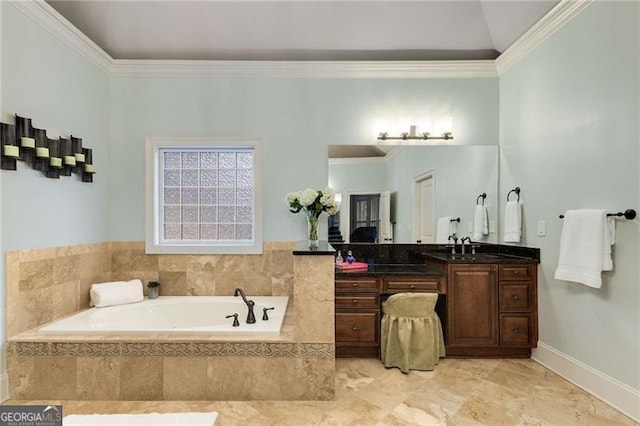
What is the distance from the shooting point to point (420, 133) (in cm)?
348

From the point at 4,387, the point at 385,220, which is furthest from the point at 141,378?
the point at 385,220

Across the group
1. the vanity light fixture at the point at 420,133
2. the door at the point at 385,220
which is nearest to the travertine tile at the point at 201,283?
the door at the point at 385,220

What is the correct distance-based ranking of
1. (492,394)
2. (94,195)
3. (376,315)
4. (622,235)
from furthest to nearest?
(94,195) → (376,315) → (492,394) → (622,235)

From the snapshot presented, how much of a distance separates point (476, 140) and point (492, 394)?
7.68ft

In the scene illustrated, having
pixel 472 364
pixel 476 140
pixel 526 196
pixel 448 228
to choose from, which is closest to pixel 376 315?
pixel 472 364

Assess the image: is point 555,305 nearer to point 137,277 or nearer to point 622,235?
point 622,235

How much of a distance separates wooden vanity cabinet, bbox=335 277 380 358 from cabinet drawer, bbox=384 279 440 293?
0.10m

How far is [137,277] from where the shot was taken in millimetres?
3406

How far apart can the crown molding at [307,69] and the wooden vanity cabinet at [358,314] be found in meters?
2.07

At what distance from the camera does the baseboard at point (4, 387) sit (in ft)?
7.36

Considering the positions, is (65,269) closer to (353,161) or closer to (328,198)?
(328,198)

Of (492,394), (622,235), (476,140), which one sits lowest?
(492,394)

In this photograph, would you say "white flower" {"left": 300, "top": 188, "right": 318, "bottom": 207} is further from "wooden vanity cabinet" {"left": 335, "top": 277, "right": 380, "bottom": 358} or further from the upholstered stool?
the upholstered stool

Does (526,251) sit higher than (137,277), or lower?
higher
